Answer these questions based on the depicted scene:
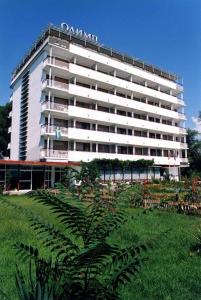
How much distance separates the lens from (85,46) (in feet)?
149

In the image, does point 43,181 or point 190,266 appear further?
point 43,181

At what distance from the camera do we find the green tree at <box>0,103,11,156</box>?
56.6 meters

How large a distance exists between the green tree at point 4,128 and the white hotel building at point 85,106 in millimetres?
7523

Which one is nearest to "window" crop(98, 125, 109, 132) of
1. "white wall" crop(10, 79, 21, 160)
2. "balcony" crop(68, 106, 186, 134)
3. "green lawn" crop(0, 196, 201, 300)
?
"balcony" crop(68, 106, 186, 134)

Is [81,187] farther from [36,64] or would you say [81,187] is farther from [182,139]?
[182,139]

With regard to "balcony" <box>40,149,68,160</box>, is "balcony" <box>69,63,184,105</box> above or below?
above

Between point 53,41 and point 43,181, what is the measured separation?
18716mm

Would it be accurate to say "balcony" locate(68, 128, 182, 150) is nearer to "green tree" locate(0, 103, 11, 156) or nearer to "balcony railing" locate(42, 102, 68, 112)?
"balcony railing" locate(42, 102, 68, 112)

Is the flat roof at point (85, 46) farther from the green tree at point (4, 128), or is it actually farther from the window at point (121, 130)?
the window at point (121, 130)

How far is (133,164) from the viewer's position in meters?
45.6

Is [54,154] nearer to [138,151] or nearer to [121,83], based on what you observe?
[121,83]

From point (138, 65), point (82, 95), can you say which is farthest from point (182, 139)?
point (82, 95)

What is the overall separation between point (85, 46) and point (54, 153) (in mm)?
17596

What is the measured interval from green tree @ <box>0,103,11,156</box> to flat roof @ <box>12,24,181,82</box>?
8193 millimetres
